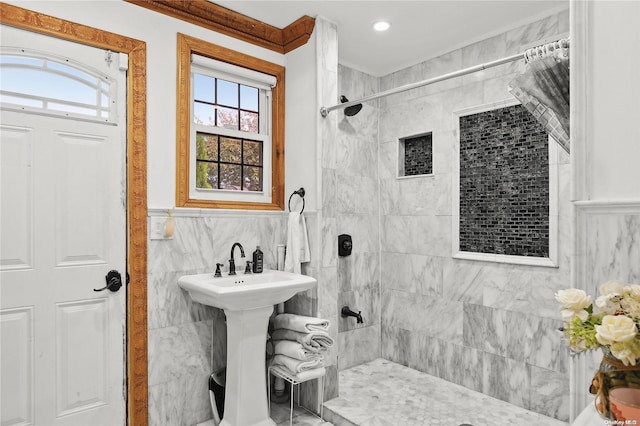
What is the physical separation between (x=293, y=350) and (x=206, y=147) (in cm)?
147

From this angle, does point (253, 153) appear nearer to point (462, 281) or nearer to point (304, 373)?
point (304, 373)

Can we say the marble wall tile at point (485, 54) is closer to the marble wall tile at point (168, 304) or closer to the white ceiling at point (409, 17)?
the white ceiling at point (409, 17)

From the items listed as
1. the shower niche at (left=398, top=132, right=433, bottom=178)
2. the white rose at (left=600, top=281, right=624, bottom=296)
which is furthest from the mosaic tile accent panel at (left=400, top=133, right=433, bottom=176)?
the white rose at (left=600, top=281, right=624, bottom=296)

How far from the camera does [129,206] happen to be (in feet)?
7.41

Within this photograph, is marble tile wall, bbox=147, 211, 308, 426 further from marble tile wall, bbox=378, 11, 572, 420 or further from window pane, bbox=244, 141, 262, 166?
marble tile wall, bbox=378, 11, 572, 420

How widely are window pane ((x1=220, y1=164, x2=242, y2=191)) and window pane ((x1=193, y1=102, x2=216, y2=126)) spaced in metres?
0.32

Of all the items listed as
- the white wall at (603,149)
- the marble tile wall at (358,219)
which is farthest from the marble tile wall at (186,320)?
the white wall at (603,149)

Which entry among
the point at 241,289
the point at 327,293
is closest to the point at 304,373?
the point at 327,293

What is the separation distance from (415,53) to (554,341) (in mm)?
2427

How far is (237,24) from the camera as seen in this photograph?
2666mm

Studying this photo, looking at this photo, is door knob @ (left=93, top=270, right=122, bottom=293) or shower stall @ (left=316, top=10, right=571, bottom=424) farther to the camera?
shower stall @ (left=316, top=10, right=571, bottom=424)

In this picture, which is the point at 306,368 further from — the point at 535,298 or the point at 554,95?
the point at 554,95

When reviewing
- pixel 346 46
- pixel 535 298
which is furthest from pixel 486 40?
pixel 535 298

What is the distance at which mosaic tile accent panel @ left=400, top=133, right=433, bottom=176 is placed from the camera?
334 cm
